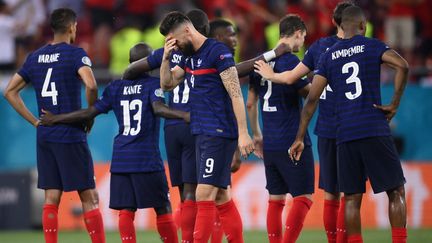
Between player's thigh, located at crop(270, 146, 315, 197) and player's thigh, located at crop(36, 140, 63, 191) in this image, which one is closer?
player's thigh, located at crop(270, 146, 315, 197)

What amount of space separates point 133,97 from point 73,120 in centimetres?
75

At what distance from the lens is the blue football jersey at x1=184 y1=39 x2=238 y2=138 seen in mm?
10477

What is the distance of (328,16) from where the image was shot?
765 inches

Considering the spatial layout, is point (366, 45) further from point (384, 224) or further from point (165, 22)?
point (384, 224)

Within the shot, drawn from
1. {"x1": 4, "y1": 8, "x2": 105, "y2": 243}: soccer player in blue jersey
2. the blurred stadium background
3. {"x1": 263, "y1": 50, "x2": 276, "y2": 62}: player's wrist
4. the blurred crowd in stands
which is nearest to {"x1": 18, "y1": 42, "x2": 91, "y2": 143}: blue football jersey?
{"x1": 4, "y1": 8, "x2": 105, "y2": 243}: soccer player in blue jersey

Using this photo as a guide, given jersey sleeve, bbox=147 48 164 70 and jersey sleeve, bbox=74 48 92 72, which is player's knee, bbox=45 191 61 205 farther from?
jersey sleeve, bbox=147 48 164 70

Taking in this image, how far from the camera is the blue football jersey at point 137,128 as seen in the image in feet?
36.8

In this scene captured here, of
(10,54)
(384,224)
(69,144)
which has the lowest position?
(384,224)

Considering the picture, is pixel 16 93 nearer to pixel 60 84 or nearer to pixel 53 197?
pixel 60 84

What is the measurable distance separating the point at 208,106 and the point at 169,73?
0.63 m

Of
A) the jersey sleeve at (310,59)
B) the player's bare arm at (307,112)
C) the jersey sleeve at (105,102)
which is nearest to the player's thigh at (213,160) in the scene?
the player's bare arm at (307,112)

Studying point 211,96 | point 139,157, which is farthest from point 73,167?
point 211,96

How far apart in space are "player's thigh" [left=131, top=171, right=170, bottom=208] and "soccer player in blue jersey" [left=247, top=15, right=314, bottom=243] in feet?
3.99

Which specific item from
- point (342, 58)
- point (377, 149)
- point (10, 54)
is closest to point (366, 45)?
point (342, 58)
